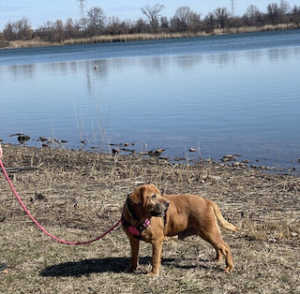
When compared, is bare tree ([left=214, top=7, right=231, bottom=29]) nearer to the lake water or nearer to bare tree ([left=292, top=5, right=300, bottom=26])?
bare tree ([left=292, top=5, right=300, bottom=26])

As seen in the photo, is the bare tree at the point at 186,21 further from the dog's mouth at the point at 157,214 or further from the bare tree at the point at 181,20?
the dog's mouth at the point at 157,214

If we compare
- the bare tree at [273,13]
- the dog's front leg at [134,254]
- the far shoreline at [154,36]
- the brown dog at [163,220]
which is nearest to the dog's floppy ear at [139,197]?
the brown dog at [163,220]

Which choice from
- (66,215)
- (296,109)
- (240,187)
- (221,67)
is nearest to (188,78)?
(221,67)

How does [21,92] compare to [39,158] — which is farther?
[21,92]

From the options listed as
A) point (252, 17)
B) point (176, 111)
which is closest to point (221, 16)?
point (252, 17)

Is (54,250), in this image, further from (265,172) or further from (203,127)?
(203,127)

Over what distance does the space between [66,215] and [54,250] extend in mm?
1404

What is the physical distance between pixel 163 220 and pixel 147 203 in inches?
17.8

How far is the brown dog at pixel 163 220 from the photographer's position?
4.98 metres

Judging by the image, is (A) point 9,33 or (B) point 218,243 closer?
(B) point 218,243

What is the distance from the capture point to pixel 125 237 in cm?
656

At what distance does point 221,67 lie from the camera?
34.1m

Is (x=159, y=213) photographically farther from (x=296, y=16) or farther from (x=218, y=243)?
(x=296, y=16)

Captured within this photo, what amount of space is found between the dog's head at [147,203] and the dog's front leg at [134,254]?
37cm
